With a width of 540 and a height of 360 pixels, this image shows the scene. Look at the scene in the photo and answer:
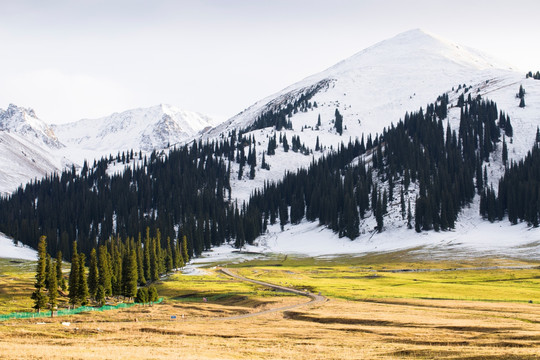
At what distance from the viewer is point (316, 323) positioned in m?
58.8

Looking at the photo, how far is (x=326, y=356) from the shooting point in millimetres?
37656

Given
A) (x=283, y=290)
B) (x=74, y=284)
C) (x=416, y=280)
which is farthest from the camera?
(x=416, y=280)

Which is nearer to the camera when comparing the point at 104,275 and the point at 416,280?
the point at 104,275

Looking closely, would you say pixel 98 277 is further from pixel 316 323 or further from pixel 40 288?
pixel 316 323

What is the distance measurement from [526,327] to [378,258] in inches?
→ 4569

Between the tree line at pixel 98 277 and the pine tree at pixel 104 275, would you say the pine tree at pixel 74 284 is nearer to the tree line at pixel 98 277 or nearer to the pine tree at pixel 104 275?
the tree line at pixel 98 277

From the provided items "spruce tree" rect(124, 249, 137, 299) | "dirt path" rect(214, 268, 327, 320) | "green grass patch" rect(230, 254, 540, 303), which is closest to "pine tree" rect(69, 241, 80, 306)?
"spruce tree" rect(124, 249, 137, 299)

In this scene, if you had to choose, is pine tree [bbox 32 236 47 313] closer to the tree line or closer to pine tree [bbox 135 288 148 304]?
the tree line

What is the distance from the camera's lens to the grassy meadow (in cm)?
3859

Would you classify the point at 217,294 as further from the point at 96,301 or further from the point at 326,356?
the point at 326,356

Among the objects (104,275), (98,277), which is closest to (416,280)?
(104,275)

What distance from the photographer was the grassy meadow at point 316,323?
38.6m

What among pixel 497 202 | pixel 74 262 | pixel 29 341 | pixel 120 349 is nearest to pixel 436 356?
pixel 120 349

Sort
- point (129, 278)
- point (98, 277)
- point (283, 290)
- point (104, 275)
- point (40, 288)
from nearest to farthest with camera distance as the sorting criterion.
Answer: point (40, 288) < point (98, 277) < point (104, 275) < point (283, 290) < point (129, 278)
